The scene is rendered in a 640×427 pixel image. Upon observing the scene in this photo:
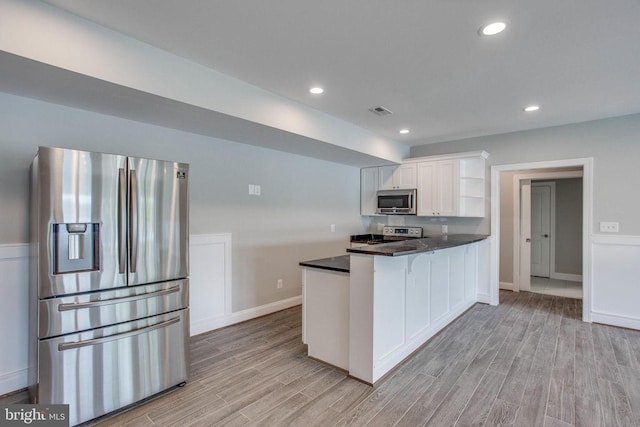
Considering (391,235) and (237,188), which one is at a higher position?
(237,188)

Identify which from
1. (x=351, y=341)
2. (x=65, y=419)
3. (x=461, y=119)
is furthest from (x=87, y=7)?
(x=461, y=119)

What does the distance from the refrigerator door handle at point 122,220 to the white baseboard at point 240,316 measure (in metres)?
1.55

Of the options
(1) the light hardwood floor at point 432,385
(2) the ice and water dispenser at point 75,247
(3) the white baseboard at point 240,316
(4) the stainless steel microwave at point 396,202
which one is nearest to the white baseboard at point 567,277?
(1) the light hardwood floor at point 432,385

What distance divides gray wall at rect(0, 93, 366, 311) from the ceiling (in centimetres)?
104

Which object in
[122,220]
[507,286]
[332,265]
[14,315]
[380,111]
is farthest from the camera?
[507,286]

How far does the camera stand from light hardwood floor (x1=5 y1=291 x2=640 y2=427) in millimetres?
2078

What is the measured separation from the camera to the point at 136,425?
6.55ft

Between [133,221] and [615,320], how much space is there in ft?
17.4

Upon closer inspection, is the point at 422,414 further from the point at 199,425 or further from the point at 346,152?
the point at 346,152

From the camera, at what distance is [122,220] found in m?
2.12

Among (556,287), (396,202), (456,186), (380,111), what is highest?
(380,111)

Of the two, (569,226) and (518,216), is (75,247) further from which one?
(569,226)

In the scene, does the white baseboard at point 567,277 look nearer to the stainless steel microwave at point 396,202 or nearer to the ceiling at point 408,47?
the stainless steel microwave at point 396,202

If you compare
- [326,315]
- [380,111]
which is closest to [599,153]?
[380,111]
